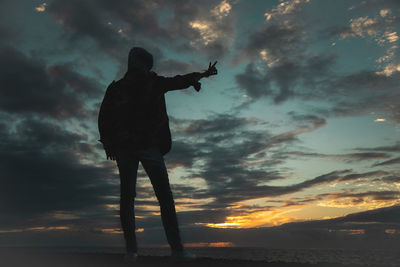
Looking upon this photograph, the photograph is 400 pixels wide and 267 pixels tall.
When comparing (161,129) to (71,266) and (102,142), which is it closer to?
(102,142)

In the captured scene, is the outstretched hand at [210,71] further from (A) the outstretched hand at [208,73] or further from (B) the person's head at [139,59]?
(B) the person's head at [139,59]

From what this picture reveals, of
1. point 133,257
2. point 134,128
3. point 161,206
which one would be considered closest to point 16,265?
point 133,257

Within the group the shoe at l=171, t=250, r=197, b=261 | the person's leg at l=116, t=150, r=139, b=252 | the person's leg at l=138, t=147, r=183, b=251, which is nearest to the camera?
the shoe at l=171, t=250, r=197, b=261

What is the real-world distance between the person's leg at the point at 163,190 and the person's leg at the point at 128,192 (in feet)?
0.68

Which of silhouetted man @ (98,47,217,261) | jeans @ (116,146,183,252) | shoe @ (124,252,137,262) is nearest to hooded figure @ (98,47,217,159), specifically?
silhouetted man @ (98,47,217,261)

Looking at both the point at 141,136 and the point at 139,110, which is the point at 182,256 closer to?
the point at 141,136

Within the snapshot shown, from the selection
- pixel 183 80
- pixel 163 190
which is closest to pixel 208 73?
pixel 183 80

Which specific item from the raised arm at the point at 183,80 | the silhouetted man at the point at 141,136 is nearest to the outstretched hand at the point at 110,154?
the silhouetted man at the point at 141,136

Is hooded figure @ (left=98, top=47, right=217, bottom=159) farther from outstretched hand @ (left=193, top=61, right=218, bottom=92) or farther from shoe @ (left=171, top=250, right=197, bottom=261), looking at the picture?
shoe @ (left=171, top=250, right=197, bottom=261)

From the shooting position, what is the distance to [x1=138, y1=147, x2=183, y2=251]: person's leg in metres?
5.08

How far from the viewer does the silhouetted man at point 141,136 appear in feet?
16.8

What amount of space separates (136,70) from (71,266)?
308cm

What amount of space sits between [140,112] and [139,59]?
3.17 ft

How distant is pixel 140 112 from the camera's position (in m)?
5.18
